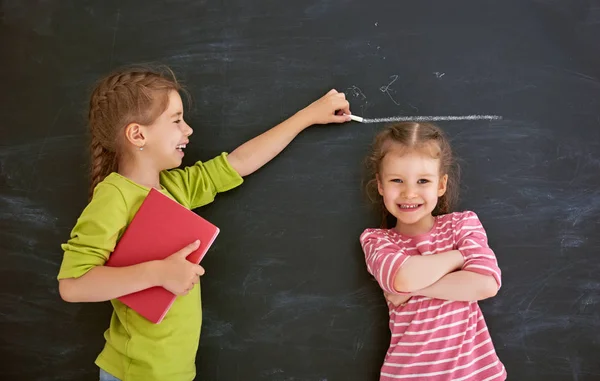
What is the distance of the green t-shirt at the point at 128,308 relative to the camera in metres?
1.43

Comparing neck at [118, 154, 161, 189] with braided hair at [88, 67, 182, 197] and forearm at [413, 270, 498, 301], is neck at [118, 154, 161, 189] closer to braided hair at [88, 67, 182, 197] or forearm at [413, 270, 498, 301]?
braided hair at [88, 67, 182, 197]

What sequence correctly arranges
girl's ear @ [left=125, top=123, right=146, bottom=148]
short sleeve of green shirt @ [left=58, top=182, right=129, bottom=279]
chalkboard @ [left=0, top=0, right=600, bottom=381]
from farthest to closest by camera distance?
chalkboard @ [left=0, top=0, right=600, bottom=381] < girl's ear @ [left=125, top=123, right=146, bottom=148] < short sleeve of green shirt @ [left=58, top=182, right=129, bottom=279]

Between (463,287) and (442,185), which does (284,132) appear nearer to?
(442,185)

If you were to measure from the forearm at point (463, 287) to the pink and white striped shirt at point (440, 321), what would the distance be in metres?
0.02

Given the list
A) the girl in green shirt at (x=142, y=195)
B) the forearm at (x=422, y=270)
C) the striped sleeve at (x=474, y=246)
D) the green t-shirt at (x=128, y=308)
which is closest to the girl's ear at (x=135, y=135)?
the girl in green shirt at (x=142, y=195)

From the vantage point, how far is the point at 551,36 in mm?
1660

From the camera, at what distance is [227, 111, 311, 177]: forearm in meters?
1.68

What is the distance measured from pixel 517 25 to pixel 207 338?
1382mm

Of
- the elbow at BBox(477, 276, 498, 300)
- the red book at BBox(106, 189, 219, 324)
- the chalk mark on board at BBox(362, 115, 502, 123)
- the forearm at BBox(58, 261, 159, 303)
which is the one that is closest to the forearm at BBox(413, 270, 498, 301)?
the elbow at BBox(477, 276, 498, 300)

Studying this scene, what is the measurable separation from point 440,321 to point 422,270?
0.56 ft

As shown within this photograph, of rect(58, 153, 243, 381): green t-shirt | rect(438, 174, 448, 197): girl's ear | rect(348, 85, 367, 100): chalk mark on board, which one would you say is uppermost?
rect(348, 85, 367, 100): chalk mark on board

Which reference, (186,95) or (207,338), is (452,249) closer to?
(207,338)

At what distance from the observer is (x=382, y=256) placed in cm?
150

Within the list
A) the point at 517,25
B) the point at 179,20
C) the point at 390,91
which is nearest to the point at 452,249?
the point at 390,91
